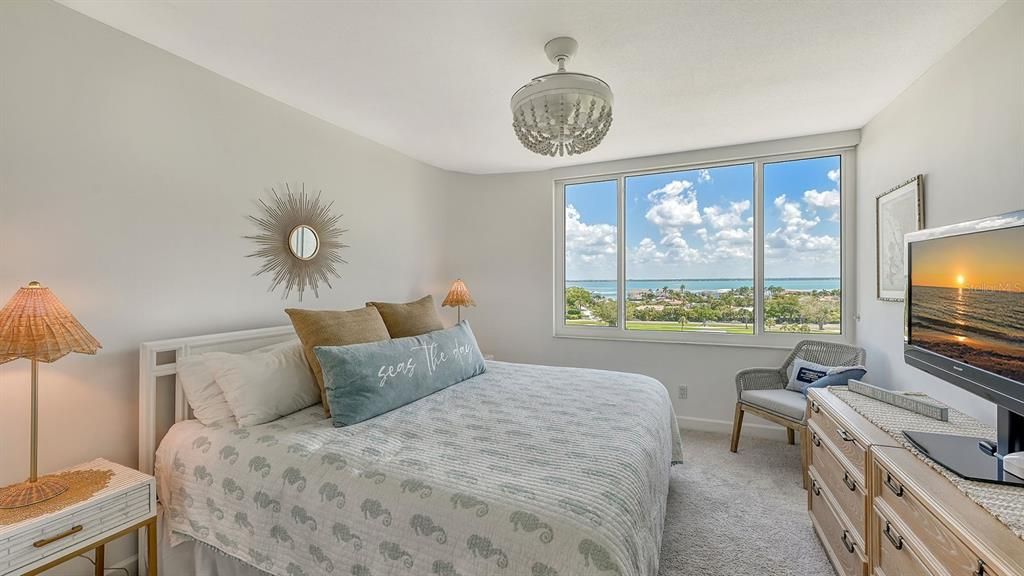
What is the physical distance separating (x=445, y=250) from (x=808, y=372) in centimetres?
328

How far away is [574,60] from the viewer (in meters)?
2.17

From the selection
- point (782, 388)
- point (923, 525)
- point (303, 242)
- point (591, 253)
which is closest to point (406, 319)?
point (303, 242)

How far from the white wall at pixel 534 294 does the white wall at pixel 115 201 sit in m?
1.99

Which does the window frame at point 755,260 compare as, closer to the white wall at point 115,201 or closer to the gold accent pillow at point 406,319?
the gold accent pillow at point 406,319

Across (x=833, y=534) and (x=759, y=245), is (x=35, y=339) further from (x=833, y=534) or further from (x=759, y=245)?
(x=759, y=245)

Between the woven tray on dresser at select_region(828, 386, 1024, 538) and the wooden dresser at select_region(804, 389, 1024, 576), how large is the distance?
18mm

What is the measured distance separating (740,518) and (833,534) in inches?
20.9

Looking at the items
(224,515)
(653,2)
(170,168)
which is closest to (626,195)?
(653,2)

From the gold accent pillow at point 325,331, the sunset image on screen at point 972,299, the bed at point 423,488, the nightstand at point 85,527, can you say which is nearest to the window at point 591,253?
the bed at point 423,488

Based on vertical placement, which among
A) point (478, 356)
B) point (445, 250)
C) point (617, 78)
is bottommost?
point (478, 356)

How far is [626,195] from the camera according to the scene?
409 cm

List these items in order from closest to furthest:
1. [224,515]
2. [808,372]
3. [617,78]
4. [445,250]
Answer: [224,515] < [617,78] < [808,372] < [445,250]

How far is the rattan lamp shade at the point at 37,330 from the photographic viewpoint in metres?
1.39

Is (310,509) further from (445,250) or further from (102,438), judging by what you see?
(445,250)
